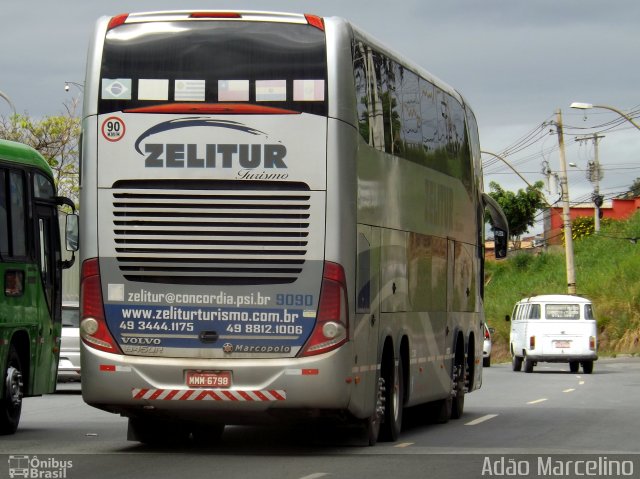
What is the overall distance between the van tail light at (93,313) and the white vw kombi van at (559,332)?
2769 centimetres

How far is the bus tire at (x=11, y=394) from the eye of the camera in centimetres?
1739

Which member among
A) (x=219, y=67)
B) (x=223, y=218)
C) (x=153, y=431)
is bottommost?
(x=153, y=431)

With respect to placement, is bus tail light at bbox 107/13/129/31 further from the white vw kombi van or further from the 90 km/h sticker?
the white vw kombi van

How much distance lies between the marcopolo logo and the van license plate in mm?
1873

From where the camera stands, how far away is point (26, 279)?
17750 millimetres

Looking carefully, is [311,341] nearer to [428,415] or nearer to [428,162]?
[428,162]

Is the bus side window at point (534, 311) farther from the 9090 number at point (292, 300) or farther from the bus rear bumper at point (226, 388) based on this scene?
the 9090 number at point (292, 300)

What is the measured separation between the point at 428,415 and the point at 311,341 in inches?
282

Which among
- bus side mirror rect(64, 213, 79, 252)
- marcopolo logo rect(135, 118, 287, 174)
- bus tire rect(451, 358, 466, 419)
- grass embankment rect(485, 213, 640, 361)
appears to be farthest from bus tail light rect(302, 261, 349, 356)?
grass embankment rect(485, 213, 640, 361)

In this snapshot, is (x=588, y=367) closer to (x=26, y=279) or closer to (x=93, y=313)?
(x=26, y=279)

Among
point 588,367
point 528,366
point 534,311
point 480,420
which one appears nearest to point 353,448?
point 480,420

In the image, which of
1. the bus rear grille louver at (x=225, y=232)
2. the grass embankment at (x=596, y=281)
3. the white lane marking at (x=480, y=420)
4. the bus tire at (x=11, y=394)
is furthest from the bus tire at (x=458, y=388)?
the grass embankment at (x=596, y=281)

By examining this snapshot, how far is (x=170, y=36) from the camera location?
14.4 meters

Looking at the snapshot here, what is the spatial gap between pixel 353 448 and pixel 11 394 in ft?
14.8
